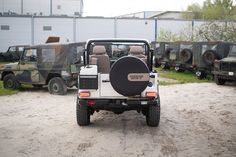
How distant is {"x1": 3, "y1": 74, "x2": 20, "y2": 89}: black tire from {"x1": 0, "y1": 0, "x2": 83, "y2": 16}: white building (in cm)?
3259

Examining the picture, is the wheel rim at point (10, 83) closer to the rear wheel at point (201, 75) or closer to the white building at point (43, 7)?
the rear wheel at point (201, 75)

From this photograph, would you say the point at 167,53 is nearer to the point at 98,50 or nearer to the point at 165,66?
the point at 165,66

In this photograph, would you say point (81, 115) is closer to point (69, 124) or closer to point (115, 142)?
point (69, 124)

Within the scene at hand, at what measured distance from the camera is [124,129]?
8.41 m

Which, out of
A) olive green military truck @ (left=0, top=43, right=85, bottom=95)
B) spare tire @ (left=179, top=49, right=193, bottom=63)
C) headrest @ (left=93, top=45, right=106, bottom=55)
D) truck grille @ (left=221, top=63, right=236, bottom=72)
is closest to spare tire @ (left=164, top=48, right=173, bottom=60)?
spare tire @ (left=179, top=49, right=193, bottom=63)

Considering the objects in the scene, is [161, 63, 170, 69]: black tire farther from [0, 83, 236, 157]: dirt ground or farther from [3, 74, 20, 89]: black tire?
[3, 74, 20, 89]: black tire

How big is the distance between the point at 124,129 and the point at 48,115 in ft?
8.08

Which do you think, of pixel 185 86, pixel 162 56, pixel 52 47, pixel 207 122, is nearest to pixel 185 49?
pixel 162 56

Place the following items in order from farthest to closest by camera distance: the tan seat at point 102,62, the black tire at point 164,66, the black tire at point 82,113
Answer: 1. the black tire at point 164,66
2. the tan seat at point 102,62
3. the black tire at point 82,113

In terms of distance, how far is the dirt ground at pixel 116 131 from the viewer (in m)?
6.78

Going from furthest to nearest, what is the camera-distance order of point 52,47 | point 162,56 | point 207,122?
point 162,56, point 52,47, point 207,122

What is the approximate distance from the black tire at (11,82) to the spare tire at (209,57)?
9224mm

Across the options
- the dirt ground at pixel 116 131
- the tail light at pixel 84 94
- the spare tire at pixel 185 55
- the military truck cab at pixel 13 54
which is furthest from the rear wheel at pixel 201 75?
the military truck cab at pixel 13 54

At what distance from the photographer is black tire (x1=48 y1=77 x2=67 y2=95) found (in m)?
13.4
